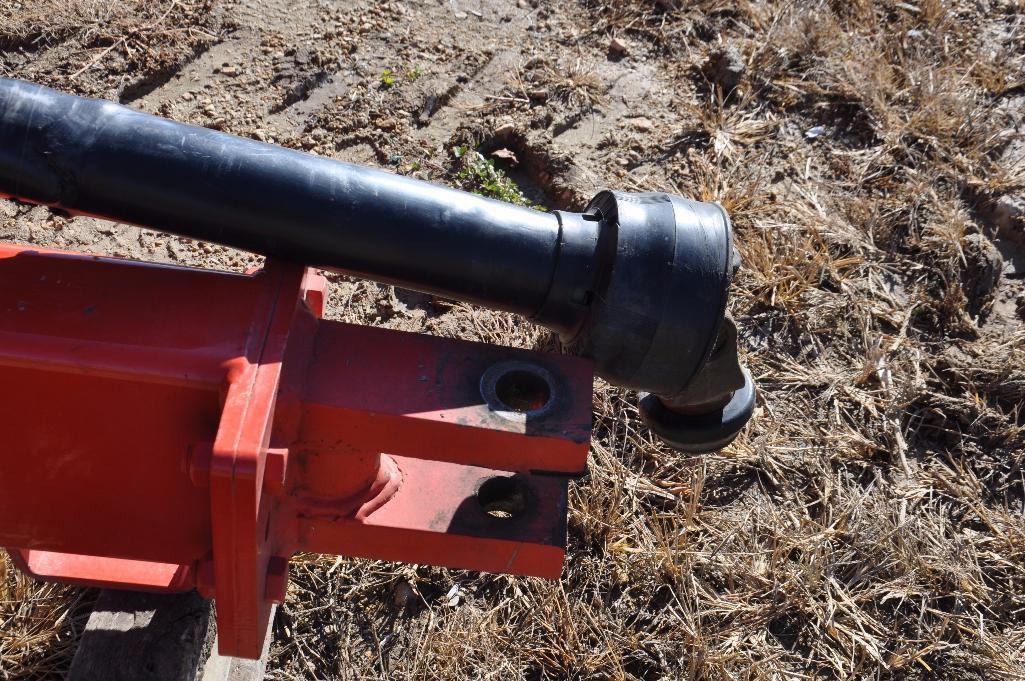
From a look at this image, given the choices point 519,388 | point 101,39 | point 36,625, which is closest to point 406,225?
point 519,388

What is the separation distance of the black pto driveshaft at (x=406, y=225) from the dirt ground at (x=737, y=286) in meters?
1.23

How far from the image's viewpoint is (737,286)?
3215 millimetres

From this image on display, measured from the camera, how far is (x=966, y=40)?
4.17 metres

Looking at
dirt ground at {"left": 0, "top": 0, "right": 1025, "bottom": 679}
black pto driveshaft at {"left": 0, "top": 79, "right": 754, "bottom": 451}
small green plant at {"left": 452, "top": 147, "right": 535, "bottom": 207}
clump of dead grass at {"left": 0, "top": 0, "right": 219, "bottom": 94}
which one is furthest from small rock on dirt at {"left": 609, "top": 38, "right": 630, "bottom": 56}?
black pto driveshaft at {"left": 0, "top": 79, "right": 754, "bottom": 451}

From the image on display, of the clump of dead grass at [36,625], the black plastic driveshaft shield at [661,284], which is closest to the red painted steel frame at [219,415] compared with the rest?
the black plastic driveshaft shield at [661,284]

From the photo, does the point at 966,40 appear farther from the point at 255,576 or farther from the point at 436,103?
the point at 255,576

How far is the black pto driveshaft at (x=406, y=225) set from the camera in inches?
53.4

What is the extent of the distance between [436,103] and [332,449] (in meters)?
2.27

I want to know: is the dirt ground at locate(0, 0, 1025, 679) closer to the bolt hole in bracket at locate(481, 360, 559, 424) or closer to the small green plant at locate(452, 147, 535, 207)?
the small green plant at locate(452, 147, 535, 207)

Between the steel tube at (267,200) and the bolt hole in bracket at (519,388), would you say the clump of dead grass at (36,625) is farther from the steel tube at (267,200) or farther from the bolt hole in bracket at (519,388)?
the bolt hole in bracket at (519,388)

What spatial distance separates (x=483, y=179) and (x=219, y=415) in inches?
78.9

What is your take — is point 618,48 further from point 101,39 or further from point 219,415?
point 219,415

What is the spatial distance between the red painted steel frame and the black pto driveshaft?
102 millimetres

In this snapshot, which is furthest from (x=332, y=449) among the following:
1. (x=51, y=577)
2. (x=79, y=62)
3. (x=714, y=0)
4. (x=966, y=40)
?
(x=966, y=40)
